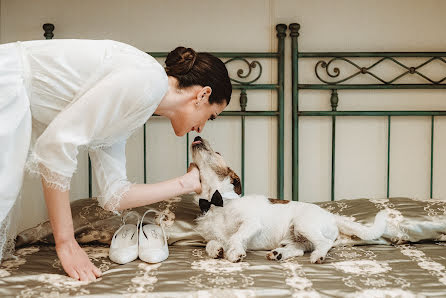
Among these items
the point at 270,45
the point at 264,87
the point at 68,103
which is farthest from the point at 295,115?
the point at 68,103

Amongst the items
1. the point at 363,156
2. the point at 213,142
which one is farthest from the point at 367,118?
the point at 213,142

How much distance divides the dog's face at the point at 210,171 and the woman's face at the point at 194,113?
17 centimetres

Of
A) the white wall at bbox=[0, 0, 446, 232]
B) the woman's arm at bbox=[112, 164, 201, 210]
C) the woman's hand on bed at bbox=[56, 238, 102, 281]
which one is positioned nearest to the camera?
the woman's hand on bed at bbox=[56, 238, 102, 281]

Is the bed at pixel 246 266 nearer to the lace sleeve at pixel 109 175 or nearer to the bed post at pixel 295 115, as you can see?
the lace sleeve at pixel 109 175

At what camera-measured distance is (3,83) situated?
1.38 m

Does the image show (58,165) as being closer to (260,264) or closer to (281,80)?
(260,264)

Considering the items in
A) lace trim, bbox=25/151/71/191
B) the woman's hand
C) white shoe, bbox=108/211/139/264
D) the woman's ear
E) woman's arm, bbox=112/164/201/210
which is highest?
the woman's ear

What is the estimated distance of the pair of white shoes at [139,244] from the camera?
5.21 feet

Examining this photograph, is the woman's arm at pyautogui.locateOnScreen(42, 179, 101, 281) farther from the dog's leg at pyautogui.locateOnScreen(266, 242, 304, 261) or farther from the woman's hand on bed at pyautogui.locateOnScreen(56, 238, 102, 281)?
the dog's leg at pyautogui.locateOnScreen(266, 242, 304, 261)

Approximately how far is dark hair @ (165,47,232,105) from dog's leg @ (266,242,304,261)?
0.59m

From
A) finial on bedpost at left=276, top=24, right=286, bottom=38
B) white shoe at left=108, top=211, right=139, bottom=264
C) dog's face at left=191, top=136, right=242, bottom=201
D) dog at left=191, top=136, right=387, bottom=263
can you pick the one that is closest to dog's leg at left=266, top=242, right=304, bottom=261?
dog at left=191, top=136, right=387, bottom=263

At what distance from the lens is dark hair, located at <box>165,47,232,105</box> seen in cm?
158

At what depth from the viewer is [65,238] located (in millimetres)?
1432

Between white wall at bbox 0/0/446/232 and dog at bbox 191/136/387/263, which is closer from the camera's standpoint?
dog at bbox 191/136/387/263
